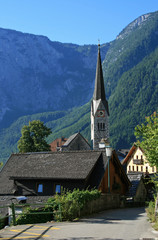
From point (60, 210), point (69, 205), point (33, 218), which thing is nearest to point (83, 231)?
point (60, 210)

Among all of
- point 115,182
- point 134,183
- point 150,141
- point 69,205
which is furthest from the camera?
point 134,183

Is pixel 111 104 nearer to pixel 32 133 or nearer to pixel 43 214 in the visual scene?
pixel 32 133

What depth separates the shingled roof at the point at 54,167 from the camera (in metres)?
25.4

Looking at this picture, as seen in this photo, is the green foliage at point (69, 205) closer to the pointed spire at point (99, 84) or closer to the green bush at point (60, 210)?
the green bush at point (60, 210)

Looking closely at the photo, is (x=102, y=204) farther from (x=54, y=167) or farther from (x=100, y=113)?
(x=100, y=113)

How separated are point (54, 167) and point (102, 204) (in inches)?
283

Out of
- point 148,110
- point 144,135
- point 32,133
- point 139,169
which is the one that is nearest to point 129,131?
point 148,110

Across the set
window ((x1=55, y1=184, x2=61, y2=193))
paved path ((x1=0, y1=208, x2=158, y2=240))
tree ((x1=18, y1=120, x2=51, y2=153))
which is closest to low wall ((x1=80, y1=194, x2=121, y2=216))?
paved path ((x1=0, y1=208, x2=158, y2=240))

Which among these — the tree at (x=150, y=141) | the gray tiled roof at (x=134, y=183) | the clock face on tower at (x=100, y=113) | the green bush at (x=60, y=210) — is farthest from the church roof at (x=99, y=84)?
the green bush at (x=60, y=210)

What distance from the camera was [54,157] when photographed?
28.6 metres

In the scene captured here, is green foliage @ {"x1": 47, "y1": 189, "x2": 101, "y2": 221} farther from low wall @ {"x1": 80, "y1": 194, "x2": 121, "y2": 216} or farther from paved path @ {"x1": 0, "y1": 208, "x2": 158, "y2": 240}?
paved path @ {"x1": 0, "y1": 208, "x2": 158, "y2": 240}

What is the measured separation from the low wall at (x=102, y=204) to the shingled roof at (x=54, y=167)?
2.66 metres

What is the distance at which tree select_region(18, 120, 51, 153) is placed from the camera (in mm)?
59812

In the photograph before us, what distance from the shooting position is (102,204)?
20.7 metres
